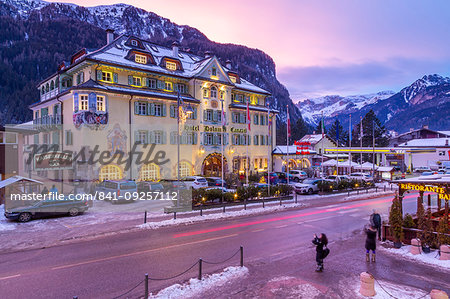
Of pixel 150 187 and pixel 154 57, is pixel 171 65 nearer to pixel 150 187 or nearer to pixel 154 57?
pixel 154 57

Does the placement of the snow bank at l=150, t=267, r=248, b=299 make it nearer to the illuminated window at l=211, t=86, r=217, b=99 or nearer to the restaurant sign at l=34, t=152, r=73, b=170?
the restaurant sign at l=34, t=152, r=73, b=170

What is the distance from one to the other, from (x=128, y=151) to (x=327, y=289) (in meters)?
28.4

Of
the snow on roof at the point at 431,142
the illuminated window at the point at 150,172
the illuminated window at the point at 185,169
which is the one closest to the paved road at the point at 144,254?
the illuminated window at the point at 150,172

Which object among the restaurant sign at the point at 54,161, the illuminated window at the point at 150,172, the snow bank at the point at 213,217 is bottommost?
the snow bank at the point at 213,217

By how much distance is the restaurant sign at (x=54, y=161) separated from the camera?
2727 cm

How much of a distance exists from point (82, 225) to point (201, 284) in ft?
37.6

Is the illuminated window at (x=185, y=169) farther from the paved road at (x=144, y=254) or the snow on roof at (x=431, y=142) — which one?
the snow on roof at (x=431, y=142)

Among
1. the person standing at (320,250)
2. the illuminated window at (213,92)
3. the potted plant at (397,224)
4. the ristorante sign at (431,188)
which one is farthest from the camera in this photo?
the illuminated window at (213,92)

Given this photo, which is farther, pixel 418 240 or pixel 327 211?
pixel 327 211

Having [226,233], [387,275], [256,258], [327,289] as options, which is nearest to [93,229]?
[226,233]

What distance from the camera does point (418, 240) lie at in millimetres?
12227

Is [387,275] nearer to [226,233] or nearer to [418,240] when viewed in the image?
[418,240]

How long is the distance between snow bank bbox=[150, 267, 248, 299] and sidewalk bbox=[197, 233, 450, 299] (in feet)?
0.83

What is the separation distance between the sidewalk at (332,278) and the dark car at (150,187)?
740 inches
